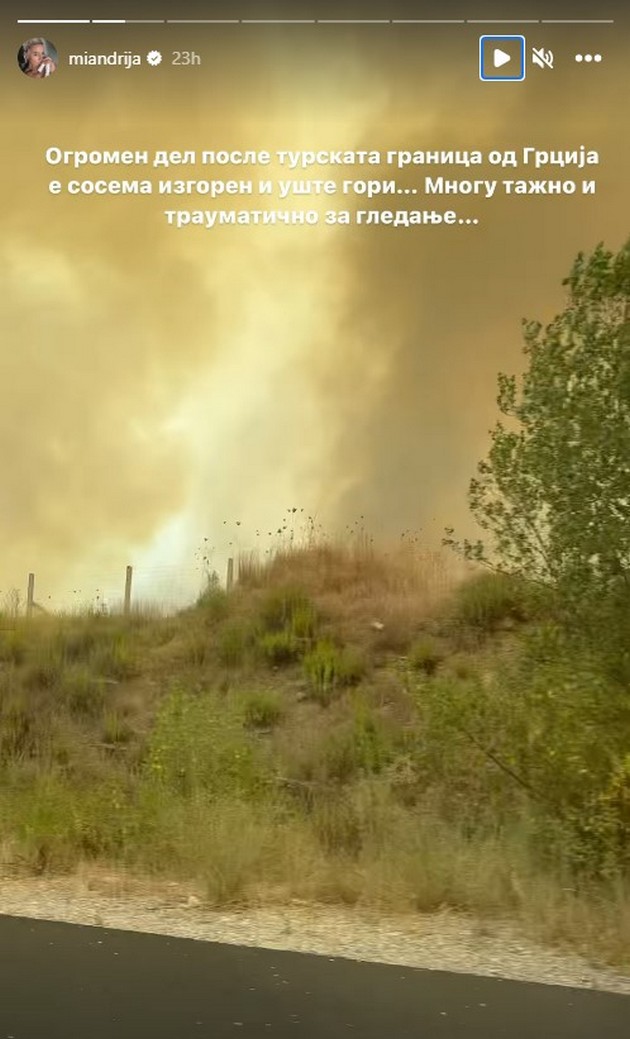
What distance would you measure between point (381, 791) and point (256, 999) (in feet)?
28.1

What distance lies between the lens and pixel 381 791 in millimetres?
16141

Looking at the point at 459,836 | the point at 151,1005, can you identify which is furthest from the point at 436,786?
the point at 151,1005

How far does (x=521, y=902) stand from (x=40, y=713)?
2146 cm

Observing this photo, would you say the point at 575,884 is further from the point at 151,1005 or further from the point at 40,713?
the point at 40,713

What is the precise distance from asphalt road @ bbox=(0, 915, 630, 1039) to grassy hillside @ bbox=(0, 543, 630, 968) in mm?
1749

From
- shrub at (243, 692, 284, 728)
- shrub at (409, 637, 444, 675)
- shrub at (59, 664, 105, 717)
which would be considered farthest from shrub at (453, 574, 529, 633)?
shrub at (59, 664, 105, 717)

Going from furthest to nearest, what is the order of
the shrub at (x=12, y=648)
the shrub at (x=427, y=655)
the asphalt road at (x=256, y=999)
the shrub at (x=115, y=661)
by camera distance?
the shrub at (x=12, y=648) → the shrub at (x=115, y=661) → the shrub at (x=427, y=655) → the asphalt road at (x=256, y=999)

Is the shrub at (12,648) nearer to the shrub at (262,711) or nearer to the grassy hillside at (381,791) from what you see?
the grassy hillside at (381,791)

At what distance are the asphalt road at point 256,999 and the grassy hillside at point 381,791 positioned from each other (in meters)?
1.75

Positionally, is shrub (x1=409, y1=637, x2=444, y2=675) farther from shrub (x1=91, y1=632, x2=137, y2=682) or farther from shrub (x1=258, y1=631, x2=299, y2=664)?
shrub (x1=91, y1=632, x2=137, y2=682)

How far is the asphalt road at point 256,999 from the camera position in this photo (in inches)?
277

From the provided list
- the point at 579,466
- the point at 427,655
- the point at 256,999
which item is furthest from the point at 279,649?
the point at 256,999

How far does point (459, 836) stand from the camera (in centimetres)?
1362

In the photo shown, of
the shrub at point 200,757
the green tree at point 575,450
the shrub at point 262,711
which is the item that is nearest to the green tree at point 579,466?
the green tree at point 575,450
